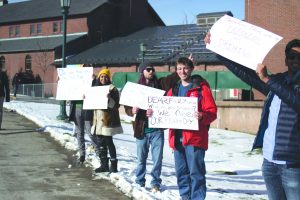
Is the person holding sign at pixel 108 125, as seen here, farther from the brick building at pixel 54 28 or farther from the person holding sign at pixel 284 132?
the brick building at pixel 54 28

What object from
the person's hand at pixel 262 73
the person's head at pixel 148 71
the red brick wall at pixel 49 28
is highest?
the red brick wall at pixel 49 28

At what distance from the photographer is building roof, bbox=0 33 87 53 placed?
161 ft

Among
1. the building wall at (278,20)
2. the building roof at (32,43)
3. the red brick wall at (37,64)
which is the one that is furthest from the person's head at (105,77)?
the building roof at (32,43)

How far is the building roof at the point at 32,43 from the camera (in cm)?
4922

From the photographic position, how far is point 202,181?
5906 millimetres

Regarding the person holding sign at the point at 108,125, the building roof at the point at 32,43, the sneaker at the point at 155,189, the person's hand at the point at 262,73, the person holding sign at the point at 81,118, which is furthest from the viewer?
the building roof at the point at 32,43

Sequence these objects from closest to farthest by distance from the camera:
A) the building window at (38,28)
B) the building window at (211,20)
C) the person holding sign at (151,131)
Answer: the person holding sign at (151,131)
the building window at (211,20)
the building window at (38,28)

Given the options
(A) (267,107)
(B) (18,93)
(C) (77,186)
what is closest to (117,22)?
(B) (18,93)

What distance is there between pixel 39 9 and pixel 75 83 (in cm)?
4933

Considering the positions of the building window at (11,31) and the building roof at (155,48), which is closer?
the building roof at (155,48)

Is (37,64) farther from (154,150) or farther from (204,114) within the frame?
(204,114)

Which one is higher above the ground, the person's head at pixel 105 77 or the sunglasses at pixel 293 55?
the sunglasses at pixel 293 55

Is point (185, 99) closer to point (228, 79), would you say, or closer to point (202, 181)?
point (202, 181)

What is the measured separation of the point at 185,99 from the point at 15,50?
49319 millimetres
